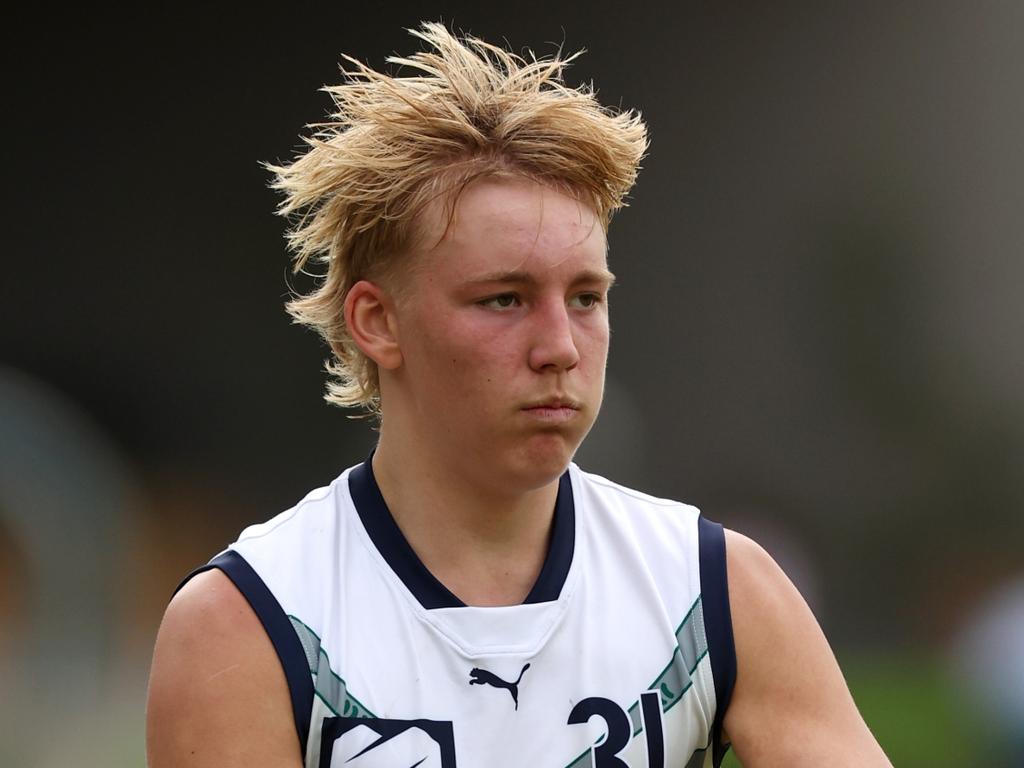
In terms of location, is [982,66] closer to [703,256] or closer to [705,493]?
[703,256]

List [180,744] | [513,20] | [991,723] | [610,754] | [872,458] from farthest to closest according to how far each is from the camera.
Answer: [872,458], [513,20], [991,723], [610,754], [180,744]

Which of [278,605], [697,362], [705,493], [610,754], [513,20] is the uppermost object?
[513,20]

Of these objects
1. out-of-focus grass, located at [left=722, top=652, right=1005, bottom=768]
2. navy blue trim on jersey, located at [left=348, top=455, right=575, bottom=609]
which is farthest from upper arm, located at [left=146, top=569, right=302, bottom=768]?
out-of-focus grass, located at [left=722, top=652, right=1005, bottom=768]

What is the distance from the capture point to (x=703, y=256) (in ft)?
37.1

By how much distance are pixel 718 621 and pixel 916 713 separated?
26.8 feet

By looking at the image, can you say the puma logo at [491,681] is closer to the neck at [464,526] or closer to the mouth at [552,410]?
the neck at [464,526]

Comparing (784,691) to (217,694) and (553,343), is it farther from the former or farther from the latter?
(217,694)

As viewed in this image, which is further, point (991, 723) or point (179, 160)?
point (179, 160)

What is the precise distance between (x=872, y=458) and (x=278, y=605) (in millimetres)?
9492

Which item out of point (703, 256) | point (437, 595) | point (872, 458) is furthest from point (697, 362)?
point (437, 595)

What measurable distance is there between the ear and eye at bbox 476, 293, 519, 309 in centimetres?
22

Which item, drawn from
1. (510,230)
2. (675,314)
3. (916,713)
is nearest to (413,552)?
(510,230)

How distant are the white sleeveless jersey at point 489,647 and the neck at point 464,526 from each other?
0.14ft

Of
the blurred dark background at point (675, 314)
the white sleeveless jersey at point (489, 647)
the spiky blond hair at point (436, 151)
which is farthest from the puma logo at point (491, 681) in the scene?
the blurred dark background at point (675, 314)
